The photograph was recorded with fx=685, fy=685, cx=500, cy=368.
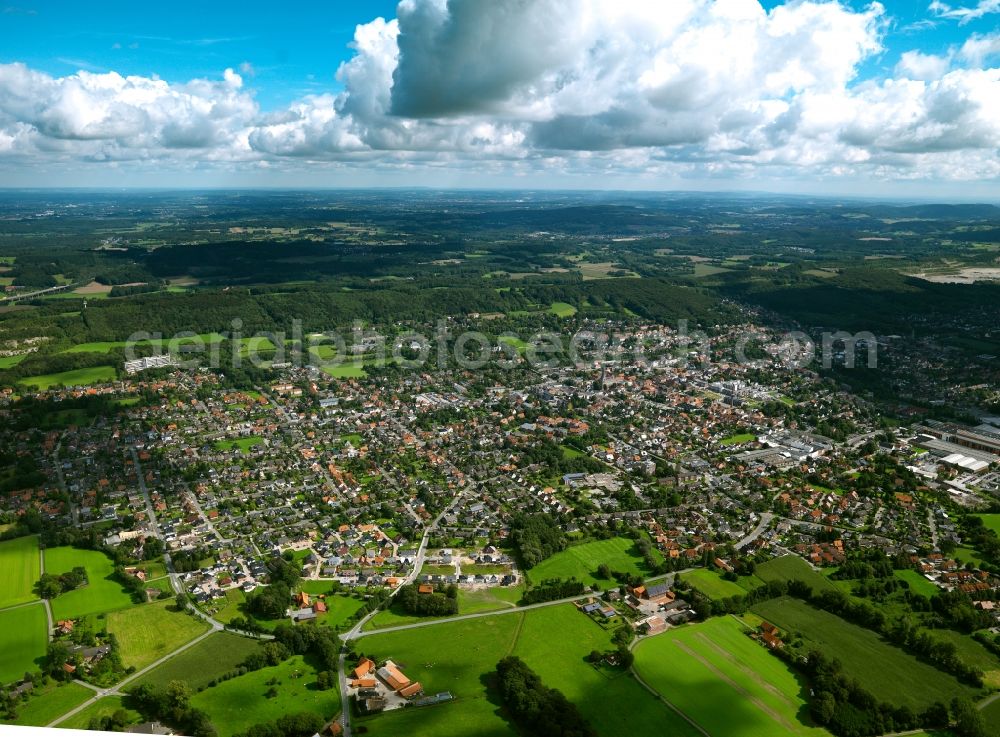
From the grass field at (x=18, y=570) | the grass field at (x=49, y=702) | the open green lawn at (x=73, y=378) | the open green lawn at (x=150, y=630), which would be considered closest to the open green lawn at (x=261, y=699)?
the open green lawn at (x=150, y=630)

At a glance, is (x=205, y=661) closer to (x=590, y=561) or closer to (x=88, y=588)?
(x=88, y=588)

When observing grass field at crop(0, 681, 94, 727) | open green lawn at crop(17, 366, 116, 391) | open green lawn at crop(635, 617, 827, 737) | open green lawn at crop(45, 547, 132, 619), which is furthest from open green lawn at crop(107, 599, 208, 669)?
open green lawn at crop(17, 366, 116, 391)

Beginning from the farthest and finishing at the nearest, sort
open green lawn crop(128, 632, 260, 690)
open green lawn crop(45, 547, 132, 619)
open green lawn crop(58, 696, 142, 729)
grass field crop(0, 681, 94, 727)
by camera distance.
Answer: open green lawn crop(45, 547, 132, 619) → open green lawn crop(128, 632, 260, 690) → grass field crop(0, 681, 94, 727) → open green lawn crop(58, 696, 142, 729)

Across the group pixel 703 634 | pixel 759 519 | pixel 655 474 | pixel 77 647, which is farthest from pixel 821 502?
pixel 77 647

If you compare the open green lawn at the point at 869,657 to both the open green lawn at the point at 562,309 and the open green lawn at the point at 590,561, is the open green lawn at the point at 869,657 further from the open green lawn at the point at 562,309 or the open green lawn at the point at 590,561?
the open green lawn at the point at 562,309

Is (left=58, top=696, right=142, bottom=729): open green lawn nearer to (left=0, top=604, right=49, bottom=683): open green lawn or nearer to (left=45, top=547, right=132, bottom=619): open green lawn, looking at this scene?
(left=0, top=604, right=49, bottom=683): open green lawn

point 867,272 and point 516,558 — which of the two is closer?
point 516,558

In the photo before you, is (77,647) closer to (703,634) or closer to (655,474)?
(703,634)
